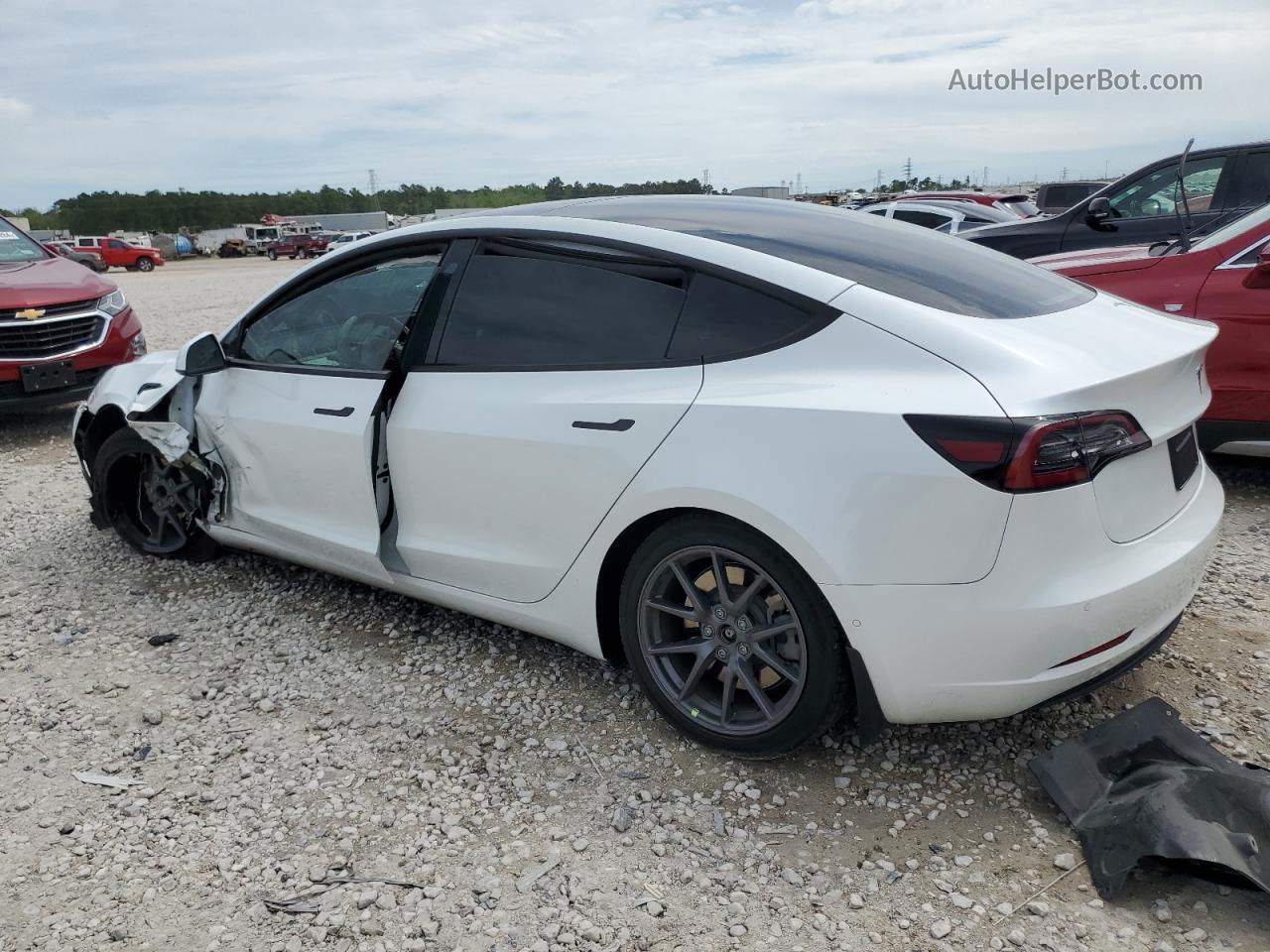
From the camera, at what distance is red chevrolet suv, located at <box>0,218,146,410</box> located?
7.69 meters

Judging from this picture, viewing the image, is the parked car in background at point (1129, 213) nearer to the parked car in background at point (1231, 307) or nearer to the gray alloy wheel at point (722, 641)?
the parked car in background at point (1231, 307)

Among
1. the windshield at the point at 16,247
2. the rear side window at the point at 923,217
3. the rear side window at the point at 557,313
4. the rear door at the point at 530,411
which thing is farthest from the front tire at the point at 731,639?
the rear side window at the point at 923,217

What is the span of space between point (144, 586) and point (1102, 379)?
418 centimetres

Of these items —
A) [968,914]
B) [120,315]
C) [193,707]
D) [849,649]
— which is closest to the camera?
[968,914]

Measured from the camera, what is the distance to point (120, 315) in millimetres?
8477

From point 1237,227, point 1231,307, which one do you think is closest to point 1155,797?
point 1231,307

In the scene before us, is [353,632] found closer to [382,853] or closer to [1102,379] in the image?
[382,853]

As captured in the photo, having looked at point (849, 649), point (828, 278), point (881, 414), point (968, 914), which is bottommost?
point (968, 914)

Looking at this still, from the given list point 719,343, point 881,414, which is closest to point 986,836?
point 881,414

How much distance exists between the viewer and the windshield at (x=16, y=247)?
886cm

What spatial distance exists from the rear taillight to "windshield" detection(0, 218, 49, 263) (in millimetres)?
9079

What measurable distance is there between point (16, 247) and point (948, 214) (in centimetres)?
1208

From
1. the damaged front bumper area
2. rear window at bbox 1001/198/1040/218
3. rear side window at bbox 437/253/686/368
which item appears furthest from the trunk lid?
rear window at bbox 1001/198/1040/218

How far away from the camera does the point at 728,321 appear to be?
291 centimetres
